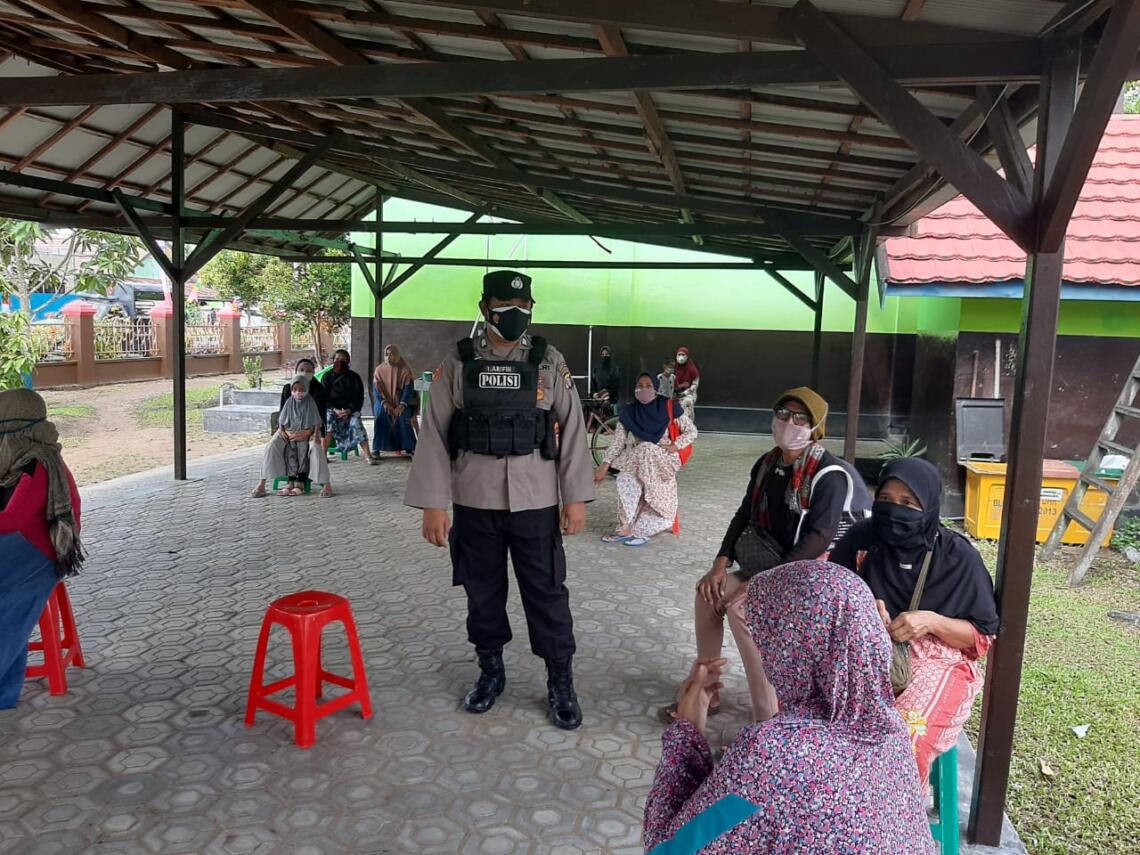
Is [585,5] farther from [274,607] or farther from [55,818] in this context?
[55,818]

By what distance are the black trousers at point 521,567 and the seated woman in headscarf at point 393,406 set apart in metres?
6.87

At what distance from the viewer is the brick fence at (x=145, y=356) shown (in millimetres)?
18391

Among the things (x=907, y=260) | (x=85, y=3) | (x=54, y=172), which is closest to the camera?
(x=85, y=3)

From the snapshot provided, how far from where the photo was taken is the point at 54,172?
823 centimetres

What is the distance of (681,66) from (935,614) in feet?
7.06

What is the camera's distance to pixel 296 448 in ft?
26.9

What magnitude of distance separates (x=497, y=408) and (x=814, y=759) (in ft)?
7.16

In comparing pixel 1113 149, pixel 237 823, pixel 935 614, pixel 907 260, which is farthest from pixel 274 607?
pixel 1113 149

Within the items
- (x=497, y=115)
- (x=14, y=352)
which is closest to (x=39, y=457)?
(x=497, y=115)

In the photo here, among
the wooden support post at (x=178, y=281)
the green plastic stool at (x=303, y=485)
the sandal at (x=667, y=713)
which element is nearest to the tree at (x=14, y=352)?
the wooden support post at (x=178, y=281)

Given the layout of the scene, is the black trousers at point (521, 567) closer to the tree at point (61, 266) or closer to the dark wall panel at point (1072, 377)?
the dark wall panel at point (1072, 377)

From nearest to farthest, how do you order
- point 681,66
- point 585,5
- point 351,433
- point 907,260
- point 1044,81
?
1. point 1044,81
2. point 585,5
3. point 681,66
4. point 907,260
5. point 351,433

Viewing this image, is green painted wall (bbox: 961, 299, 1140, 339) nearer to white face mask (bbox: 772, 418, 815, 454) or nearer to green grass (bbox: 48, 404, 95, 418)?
white face mask (bbox: 772, 418, 815, 454)

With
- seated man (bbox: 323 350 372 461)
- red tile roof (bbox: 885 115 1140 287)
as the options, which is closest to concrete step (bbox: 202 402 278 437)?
seated man (bbox: 323 350 372 461)
